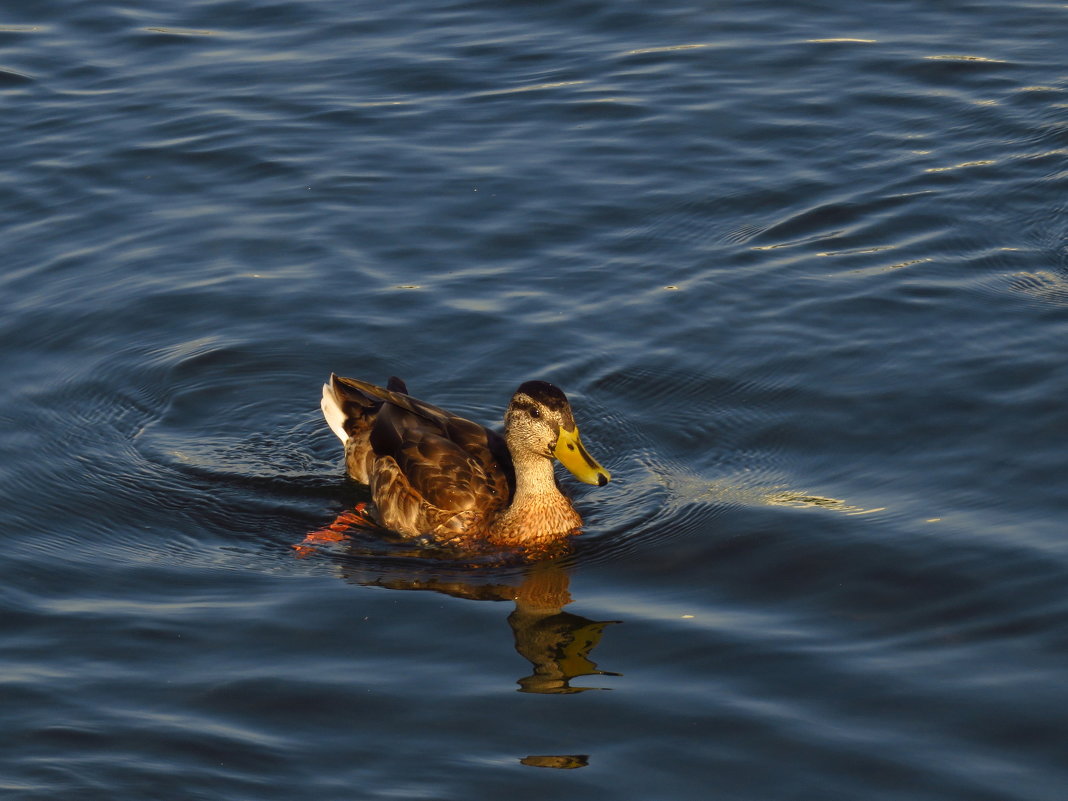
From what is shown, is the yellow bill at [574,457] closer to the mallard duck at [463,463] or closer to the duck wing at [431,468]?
the mallard duck at [463,463]

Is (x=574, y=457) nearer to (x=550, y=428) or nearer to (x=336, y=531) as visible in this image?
(x=550, y=428)

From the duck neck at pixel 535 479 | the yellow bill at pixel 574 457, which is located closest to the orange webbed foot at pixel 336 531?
the duck neck at pixel 535 479

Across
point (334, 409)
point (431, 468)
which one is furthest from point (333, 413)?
point (431, 468)

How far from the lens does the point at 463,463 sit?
10.9m

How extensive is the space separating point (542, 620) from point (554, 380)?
9.89 feet

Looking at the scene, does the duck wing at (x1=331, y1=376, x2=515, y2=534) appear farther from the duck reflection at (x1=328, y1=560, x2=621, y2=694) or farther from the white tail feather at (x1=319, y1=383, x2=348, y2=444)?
the duck reflection at (x1=328, y1=560, x2=621, y2=694)

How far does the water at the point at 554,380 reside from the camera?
322 inches

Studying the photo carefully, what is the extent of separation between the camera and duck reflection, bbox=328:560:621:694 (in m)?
8.75

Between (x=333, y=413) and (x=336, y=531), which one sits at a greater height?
(x=333, y=413)

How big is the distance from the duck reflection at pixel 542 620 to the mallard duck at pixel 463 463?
0.46 m

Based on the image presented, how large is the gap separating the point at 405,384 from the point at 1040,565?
4.90 meters

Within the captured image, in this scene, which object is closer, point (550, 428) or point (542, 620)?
point (542, 620)

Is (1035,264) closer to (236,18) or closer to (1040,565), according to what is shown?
(1040,565)

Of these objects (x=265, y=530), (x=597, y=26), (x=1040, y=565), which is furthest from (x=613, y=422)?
(x=597, y=26)
